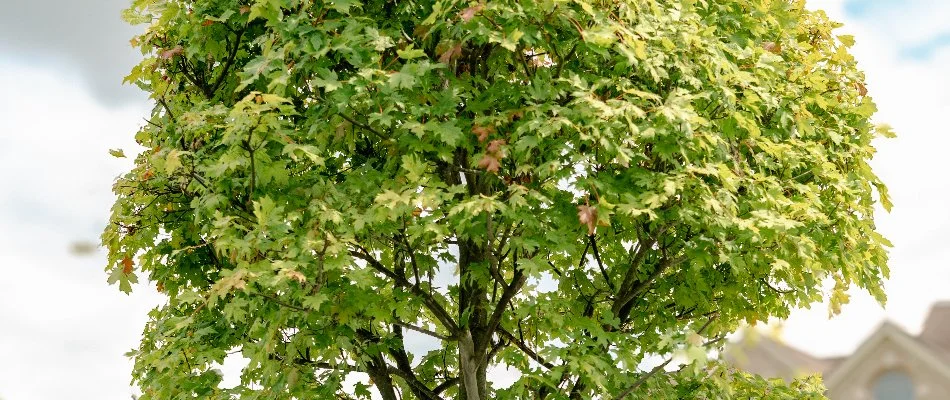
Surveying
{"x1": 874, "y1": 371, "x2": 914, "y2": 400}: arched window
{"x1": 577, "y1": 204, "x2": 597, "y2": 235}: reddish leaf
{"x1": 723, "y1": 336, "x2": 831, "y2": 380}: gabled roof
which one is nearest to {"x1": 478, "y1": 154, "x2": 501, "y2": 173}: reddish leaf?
{"x1": 577, "y1": 204, "x2": 597, "y2": 235}: reddish leaf

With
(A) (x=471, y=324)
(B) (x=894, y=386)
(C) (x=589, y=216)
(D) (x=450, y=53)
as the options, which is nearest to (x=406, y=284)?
(A) (x=471, y=324)

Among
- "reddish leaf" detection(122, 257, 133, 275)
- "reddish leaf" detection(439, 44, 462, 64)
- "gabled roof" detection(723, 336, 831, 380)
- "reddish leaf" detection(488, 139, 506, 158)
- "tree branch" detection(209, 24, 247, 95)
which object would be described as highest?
"tree branch" detection(209, 24, 247, 95)

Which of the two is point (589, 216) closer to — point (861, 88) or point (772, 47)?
point (772, 47)

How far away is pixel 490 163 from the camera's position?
365 inches

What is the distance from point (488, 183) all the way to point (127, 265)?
16.3ft

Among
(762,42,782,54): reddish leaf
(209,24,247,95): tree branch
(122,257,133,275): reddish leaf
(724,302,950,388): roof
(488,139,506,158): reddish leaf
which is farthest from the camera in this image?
(724,302,950,388): roof

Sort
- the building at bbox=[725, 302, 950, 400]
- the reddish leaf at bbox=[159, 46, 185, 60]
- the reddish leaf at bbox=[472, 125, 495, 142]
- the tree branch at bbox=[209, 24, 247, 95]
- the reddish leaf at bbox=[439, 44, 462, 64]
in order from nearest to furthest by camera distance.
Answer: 1. the reddish leaf at bbox=[472, 125, 495, 142]
2. the reddish leaf at bbox=[439, 44, 462, 64]
3. the reddish leaf at bbox=[159, 46, 185, 60]
4. the tree branch at bbox=[209, 24, 247, 95]
5. the building at bbox=[725, 302, 950, 400]

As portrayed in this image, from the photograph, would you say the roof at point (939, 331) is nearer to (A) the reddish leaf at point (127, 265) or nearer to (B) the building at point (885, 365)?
(B) the building at point (885, 365)

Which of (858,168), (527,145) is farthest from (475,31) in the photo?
(858,168)

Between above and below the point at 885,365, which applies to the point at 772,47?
above

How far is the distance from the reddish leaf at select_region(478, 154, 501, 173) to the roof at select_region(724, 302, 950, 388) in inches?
184

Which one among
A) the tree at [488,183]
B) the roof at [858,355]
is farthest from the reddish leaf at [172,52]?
the roof at [858,355]

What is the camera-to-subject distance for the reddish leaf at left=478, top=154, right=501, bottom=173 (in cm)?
921

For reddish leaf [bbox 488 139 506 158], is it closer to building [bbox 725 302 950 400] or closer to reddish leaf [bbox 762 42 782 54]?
reddish leaf [bbox 762 42 782 54]
